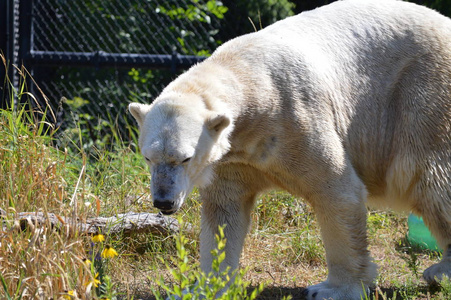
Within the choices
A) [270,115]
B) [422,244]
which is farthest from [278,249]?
[270,115]

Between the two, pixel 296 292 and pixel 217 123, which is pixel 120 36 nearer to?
pixel 296 292

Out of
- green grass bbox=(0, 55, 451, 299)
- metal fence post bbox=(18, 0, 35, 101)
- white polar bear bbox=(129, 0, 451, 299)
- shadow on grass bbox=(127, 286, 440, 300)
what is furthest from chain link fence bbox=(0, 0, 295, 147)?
shadow on grass bbox=(127, 286, 440, 300)

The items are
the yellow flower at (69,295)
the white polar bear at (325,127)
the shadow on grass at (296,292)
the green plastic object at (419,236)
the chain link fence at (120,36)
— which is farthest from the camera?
the chain link fence at (120,36)

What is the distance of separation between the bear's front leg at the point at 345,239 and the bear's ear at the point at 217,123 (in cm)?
67

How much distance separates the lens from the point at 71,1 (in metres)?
7.76

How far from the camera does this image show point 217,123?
11.2ft

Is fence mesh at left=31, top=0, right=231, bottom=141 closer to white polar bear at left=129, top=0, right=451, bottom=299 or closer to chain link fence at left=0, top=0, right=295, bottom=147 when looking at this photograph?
chain link fence at left=0, top=0, right=295, bottom=147

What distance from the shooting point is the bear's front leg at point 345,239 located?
3750 millimetres

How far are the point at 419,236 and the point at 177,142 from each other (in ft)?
7.72

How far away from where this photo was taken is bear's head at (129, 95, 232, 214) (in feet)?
10.9

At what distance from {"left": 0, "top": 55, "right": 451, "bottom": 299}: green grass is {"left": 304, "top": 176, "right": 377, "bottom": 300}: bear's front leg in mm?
198

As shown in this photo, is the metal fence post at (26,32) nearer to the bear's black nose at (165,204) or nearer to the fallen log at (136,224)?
the fallen log at (136,224)

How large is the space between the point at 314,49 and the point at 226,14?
4.05m

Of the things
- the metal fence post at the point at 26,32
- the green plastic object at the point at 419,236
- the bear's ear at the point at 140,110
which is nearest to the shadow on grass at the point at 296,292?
the green plastic object at the point at 419,236
